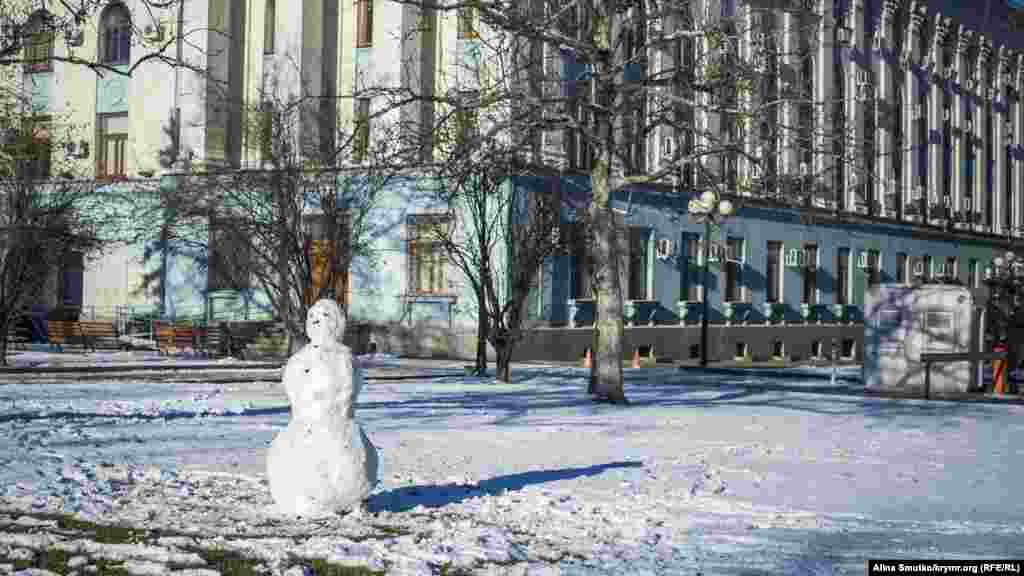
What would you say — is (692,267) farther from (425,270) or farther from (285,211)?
(285,211)

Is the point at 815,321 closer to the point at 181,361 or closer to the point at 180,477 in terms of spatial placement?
the point at 181,361

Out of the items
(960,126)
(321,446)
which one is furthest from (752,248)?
(321,446)

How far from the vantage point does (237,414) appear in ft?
57.3

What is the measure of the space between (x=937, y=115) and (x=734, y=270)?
63.9ft

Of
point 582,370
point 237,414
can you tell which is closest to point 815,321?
point 582,370

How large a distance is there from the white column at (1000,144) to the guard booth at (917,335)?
130ft

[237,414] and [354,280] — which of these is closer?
[237,414]

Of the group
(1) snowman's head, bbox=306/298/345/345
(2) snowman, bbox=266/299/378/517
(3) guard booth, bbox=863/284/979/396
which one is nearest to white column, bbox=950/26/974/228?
(3) guard booth, bbox=863/284/979/396

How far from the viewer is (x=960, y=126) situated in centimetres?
6047

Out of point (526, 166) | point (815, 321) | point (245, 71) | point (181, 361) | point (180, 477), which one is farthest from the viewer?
point (815, 321)

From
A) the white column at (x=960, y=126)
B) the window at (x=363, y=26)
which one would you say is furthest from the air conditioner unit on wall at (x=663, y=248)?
the white column at (x=960, y=126)

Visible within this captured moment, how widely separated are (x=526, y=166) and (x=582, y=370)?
11450mm

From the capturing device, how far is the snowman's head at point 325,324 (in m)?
9.41

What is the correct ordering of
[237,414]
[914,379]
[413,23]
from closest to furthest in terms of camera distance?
[237,414] < [914,379] < [413,23]
